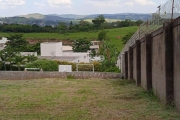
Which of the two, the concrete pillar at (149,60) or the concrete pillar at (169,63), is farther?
the concrete pillar at (149,60)

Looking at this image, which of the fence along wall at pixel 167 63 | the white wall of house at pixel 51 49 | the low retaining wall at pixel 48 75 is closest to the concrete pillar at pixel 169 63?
the fence along wall at pixel 167 63

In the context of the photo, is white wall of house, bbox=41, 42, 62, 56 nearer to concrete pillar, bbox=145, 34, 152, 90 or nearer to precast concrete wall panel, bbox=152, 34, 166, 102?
concrete pillar, bbox=145, 34, 152, 90

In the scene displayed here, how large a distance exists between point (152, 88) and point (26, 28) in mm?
84701

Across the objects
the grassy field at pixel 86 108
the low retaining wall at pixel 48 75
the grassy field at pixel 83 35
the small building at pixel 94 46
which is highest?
the grassy field at pixel 83 35

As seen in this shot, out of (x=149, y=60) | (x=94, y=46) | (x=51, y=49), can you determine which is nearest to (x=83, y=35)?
(x=94, y=46)

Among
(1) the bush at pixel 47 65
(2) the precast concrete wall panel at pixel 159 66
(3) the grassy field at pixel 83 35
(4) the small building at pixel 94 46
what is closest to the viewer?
(2) the precast concrete wall panel at pixel 159 66

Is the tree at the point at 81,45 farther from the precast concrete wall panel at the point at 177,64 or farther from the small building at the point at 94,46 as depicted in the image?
the precast concrete wall panel at the point at 177,64

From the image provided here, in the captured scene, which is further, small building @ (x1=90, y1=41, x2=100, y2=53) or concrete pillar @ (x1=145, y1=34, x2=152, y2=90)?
small building @ (x1=90, y1=41, x2=100, y2=53)

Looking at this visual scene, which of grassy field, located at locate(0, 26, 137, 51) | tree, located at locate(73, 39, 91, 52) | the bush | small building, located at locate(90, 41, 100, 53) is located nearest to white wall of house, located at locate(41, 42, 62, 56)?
the bush

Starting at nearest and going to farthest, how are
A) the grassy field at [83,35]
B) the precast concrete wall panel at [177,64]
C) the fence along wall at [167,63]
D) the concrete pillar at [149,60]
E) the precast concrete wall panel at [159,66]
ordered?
the precast concrete wall panel at [177,64] < the fence along wall at [167,63] < the precast concrete wall panel at [159,66] < the concrete pillar at [149,60] < the grassy field at [83,35]

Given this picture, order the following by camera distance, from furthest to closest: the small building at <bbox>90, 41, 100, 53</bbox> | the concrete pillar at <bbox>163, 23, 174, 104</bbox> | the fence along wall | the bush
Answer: the small building at <bbox>90, 41, 100, 53</bbox>, the bush, the concrete pillar at <bbox>163, 23, 174, 104</bbox>, the fence along wall

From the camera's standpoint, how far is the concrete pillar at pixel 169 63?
9305 millimetres

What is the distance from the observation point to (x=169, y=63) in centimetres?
937

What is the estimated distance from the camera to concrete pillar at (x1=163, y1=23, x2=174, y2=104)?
9.30m
